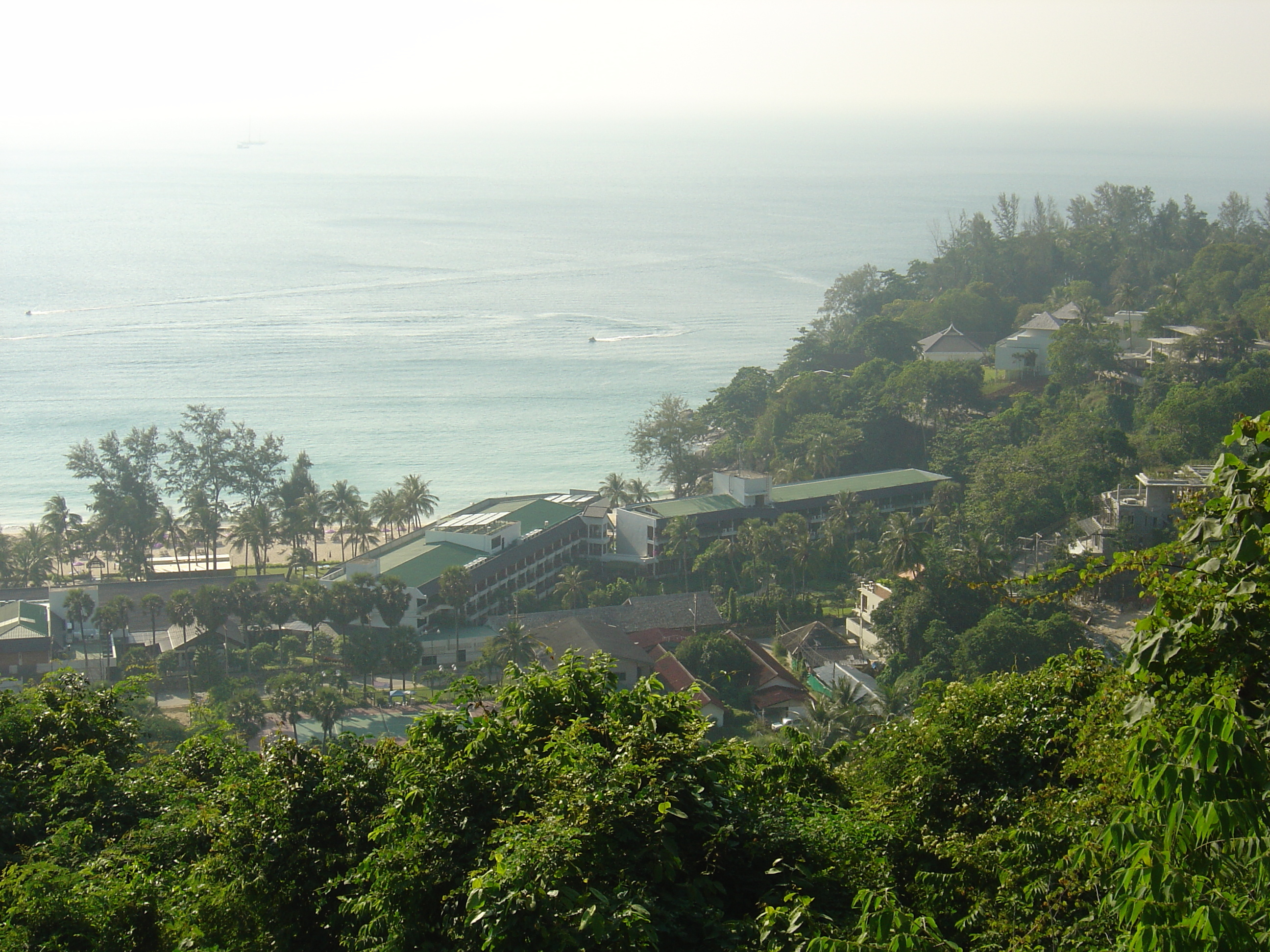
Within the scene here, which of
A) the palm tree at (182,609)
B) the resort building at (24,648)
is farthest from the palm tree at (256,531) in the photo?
the resort building at (24,648)

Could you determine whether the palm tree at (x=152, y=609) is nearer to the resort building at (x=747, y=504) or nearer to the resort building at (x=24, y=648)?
the resort building at (x=24, y=648)

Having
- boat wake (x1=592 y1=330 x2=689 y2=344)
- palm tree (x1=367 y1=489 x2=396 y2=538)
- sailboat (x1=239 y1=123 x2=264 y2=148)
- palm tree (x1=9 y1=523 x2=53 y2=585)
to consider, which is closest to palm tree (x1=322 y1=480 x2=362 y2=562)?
palm tree (x1=367 y1=489 x2=396 y2=538)

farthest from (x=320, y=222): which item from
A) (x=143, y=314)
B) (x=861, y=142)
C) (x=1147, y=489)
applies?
(x=861, y=142)

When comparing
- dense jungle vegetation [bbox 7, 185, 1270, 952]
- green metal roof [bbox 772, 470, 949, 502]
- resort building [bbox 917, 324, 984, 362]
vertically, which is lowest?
green metal roof [bbox 772, 470, 949, 502]

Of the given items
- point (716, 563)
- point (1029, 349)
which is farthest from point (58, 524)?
point (1029, 349)

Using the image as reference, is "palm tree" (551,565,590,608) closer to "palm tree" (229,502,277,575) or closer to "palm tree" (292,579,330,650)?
"palm tree" (292,579,330,650)

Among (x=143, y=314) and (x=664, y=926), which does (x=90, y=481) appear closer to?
(x=143, y=314)

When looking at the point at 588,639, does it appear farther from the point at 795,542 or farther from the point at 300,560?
the point at 300,560
